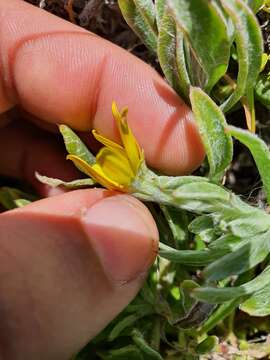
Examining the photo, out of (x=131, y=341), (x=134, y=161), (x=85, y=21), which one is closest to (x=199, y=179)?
(x=134, y=161)

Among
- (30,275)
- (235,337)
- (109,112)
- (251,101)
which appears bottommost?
(235,337)

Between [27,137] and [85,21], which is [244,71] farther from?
[27,137]

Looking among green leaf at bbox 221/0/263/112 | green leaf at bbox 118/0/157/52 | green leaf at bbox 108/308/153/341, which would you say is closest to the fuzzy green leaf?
green leaf at bbox 108/308/153/341

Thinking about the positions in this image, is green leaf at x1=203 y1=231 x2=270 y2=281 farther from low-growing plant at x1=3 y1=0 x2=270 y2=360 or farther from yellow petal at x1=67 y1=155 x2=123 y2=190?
yellow petal at x1=67 y1=155 x2=123 y2=190

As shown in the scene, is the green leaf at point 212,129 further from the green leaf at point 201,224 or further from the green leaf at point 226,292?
the green leaf at point 226,292

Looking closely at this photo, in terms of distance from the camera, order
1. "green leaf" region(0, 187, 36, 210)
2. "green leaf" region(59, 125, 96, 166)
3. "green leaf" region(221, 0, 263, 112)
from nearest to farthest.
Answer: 1. "green leaf" region(221, 0, 263, 112)
2. "green leaf" region(59, 125, 96, 166)
3. "green leaf" region(0, 187, 36, 210)

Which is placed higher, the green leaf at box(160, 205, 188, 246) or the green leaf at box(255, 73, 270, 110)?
the green leaf at box(255, 73, 270, 110)
